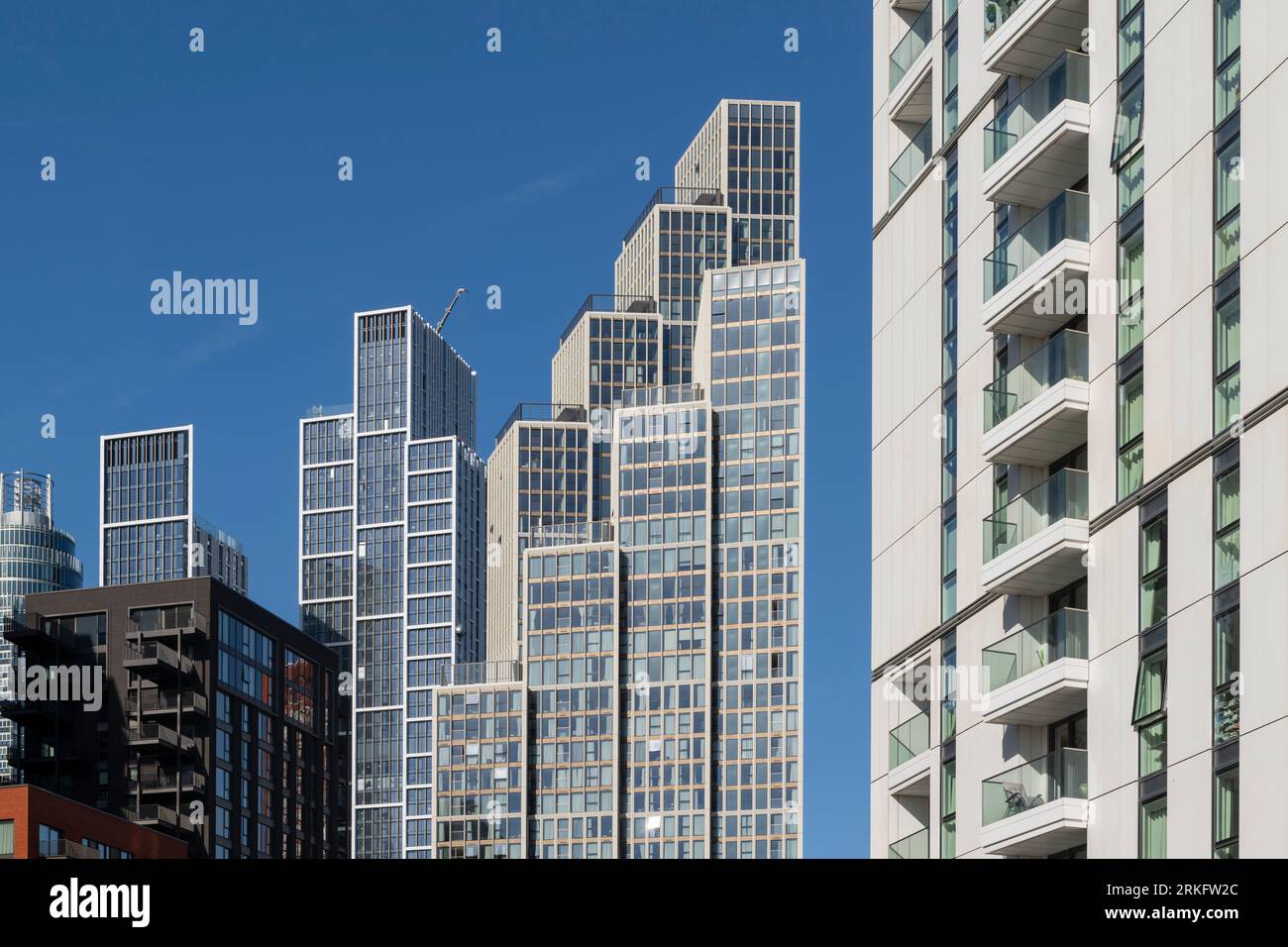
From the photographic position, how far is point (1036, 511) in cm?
5772

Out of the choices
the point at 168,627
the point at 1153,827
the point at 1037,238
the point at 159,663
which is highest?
the point at 1037,238

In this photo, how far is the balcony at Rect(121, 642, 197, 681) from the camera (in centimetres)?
19388

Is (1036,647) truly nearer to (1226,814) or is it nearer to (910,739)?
(910,739)

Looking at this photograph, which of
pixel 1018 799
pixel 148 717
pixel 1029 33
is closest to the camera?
pixel 1018 799

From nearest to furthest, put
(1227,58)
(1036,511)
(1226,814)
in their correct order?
1. (1226,814)
2. (1227,58)
3. (1036,511)

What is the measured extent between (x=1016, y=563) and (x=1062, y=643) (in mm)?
2617

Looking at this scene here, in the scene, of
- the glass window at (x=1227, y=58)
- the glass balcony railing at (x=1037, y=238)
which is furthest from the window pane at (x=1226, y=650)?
the glass balcony railing at (x=1037, y=238)

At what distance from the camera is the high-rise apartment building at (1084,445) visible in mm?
47656

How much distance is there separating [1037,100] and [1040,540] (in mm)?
13279

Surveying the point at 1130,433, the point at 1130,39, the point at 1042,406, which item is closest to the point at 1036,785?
the point at 1130,433

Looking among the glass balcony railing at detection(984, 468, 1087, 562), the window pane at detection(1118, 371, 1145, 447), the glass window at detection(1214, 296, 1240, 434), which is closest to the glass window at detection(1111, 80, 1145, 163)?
the window pane at detection(1118, 371, 1145, 447)
